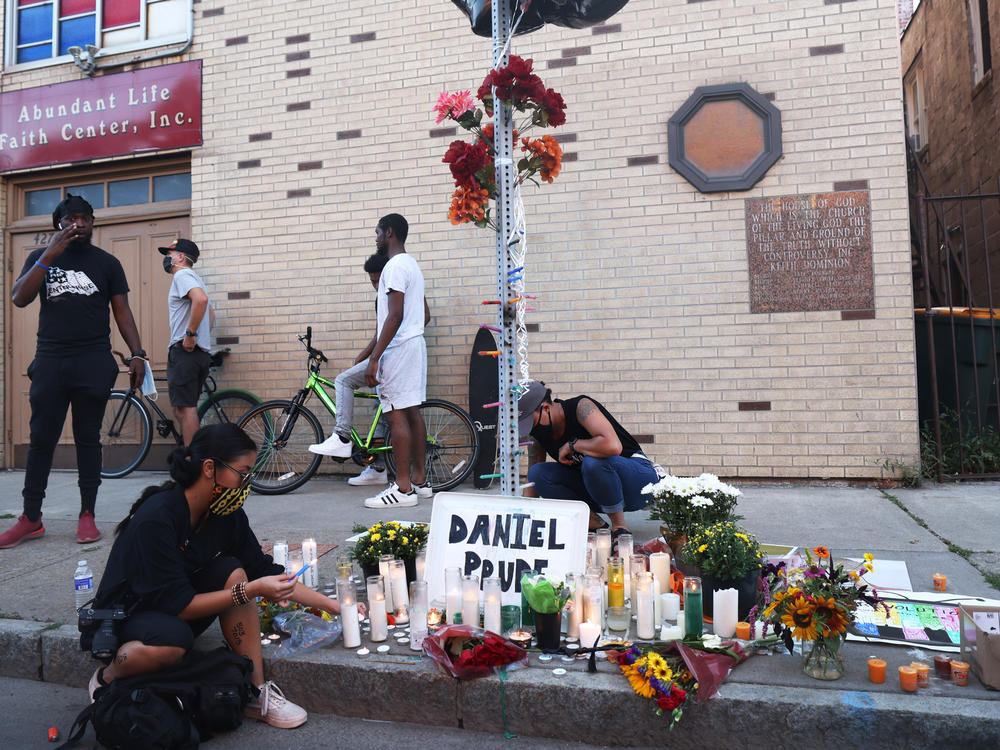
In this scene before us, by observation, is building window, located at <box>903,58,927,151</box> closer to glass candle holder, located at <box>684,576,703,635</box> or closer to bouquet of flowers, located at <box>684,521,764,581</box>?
bouquet of flowers, located at <box>684,521,764,581</box>

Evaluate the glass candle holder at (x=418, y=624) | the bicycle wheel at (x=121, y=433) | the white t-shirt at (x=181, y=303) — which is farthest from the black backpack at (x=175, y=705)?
the bicycle wheel at (x=121, y=433)

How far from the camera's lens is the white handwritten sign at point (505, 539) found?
3479 millimetres

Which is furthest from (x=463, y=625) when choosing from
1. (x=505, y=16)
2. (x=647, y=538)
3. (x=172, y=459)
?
(x=505, y=16)

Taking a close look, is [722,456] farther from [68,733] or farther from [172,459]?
[68,733]

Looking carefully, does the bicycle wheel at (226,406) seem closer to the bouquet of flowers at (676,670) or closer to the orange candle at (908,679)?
the bouquet of flowers at (676,670)

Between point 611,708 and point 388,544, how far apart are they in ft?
4.85

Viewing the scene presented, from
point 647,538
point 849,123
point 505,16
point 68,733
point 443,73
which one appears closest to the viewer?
point 68,733

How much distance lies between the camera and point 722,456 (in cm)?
654

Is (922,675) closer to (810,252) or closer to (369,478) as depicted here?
(810,252)

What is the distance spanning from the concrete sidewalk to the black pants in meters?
0.41

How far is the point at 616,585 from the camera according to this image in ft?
10.9

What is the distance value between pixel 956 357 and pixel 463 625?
5.49 metres

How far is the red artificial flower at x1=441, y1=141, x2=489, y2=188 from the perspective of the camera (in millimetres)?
3674

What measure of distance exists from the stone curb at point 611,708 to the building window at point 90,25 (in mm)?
7195
